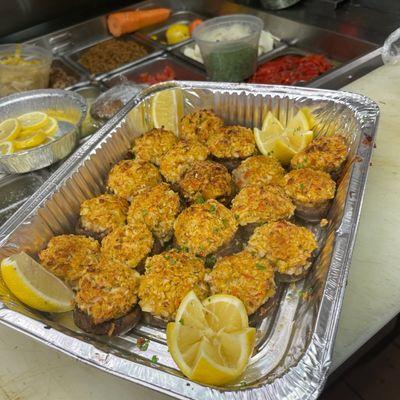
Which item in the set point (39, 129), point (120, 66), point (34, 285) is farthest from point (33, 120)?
point (34, 285)

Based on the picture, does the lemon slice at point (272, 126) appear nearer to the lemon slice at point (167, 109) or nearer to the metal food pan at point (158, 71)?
the lemon slice at point (167, 109)

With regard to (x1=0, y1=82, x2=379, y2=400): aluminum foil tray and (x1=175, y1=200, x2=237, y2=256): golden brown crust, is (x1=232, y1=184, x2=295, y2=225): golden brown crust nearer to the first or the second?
(x1=175, y1=200, x2=237, y2=256): golden brown crust

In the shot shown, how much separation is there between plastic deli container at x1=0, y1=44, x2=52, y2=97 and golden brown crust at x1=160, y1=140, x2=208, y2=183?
167 cm

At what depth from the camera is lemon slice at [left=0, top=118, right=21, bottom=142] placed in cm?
265

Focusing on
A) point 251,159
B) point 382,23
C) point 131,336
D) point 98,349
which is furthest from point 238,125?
point 382,23

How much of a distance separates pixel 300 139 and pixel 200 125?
1.82ft

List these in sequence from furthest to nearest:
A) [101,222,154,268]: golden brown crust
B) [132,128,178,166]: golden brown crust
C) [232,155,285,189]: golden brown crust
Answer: [132,128,178,166]: golden brown crust < [232,155,285,189]: golden brown crust < [101,222,154,268]: golden brown crust

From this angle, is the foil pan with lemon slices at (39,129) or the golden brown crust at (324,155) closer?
the golden brown crust at (324,155)

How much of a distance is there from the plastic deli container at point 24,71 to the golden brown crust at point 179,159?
1.67 metres

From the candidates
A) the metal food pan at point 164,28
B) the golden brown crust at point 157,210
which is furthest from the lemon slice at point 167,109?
the metal food pan at point 164,28

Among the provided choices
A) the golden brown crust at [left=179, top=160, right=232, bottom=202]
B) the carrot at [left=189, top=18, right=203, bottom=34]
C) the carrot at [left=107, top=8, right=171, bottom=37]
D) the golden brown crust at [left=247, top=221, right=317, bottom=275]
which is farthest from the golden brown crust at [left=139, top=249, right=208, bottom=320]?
the carrot at [left=107, top=8, right=171, bottom=37]

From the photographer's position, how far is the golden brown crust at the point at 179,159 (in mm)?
2316

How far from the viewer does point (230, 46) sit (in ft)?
10.9

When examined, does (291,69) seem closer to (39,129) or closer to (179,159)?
(179,159)
